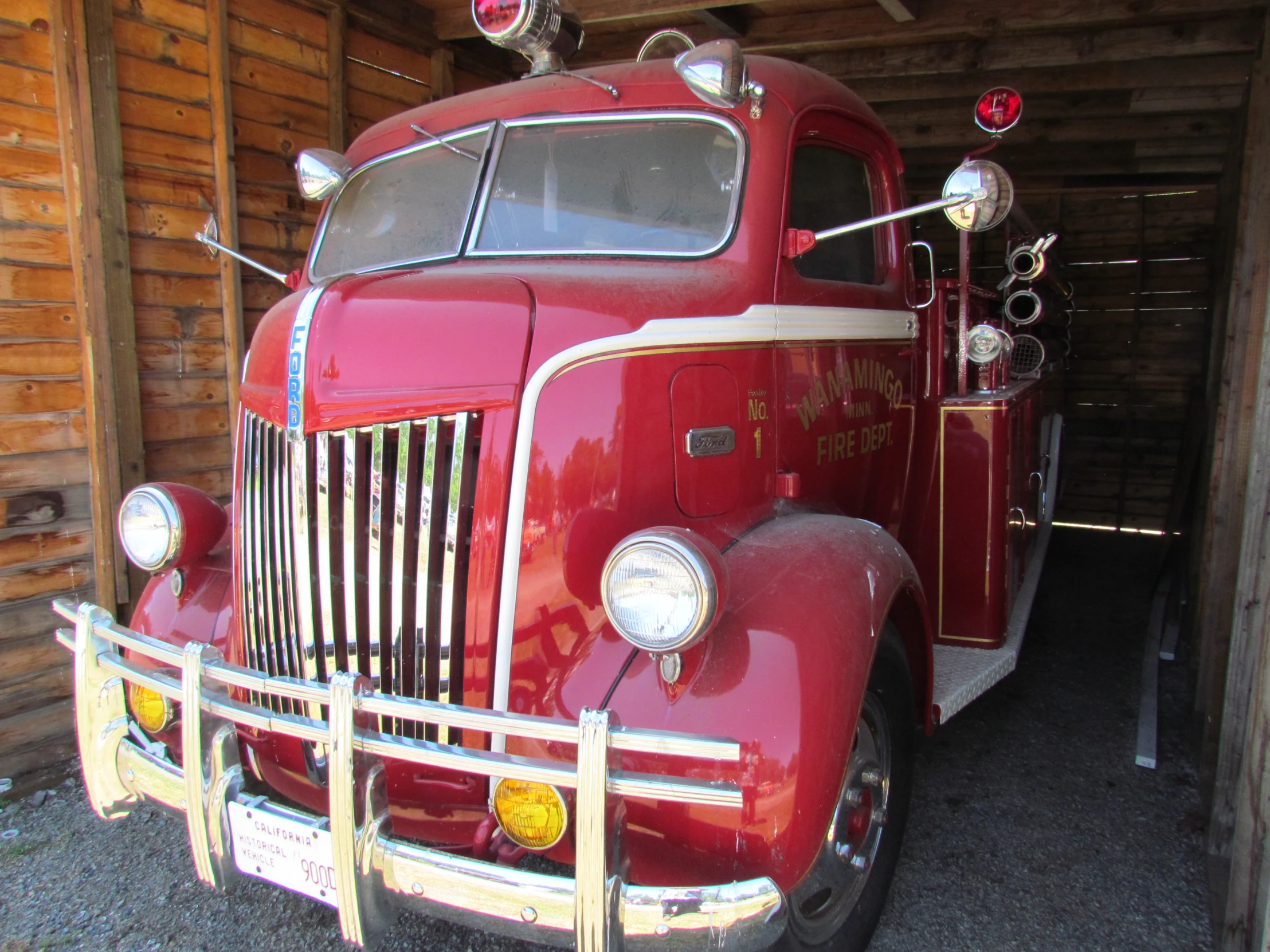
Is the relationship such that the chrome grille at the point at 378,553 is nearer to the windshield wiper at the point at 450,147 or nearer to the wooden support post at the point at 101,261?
the windshield wiper at the point at 450,147

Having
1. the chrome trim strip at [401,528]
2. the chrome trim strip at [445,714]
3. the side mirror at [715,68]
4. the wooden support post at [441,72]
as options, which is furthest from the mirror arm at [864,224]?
the wooden support post at [441,72]

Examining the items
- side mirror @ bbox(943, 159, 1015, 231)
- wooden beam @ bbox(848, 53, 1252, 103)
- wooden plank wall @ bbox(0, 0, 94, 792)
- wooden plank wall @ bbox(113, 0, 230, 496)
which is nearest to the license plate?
side mirror @ bbox(943, 159, 1015, 231)

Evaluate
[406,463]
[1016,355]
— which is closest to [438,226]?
[406,463]

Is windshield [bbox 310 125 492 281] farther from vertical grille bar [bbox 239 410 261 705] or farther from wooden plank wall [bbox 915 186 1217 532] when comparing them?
wooden plank wall [bbox 915 186 1217 532]

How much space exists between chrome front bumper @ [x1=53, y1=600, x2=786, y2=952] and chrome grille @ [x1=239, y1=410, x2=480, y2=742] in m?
0.21

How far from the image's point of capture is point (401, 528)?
1.87 m

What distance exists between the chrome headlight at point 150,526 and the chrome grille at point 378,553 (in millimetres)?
495

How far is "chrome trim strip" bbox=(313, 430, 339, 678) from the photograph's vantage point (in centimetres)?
196

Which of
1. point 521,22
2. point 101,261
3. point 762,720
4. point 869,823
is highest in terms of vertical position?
point 521,22

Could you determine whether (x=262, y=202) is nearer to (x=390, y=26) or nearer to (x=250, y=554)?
(x=390, y=26)

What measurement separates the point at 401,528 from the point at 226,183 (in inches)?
121

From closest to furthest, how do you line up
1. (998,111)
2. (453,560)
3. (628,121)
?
(453,560) < (628,121) < (998,111)

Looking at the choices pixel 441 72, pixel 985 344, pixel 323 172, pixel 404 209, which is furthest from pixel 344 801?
pixel 441 72

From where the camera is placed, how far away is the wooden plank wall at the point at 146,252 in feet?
11.3
